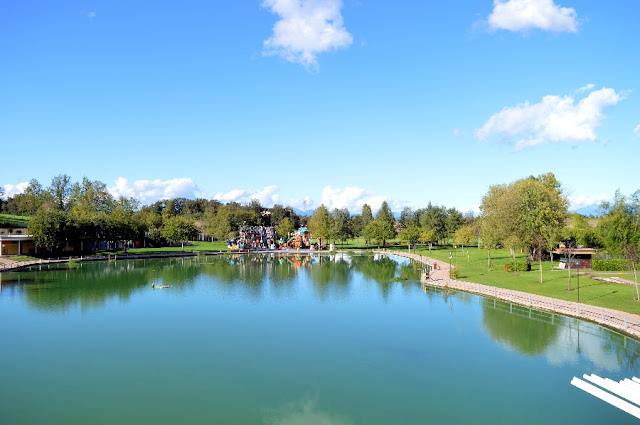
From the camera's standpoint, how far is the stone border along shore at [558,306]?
76.5 ft

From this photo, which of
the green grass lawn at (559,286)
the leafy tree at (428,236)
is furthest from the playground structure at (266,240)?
the green grass lawn at (559,286)

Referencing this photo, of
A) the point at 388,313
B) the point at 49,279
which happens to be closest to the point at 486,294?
the point at 388,313

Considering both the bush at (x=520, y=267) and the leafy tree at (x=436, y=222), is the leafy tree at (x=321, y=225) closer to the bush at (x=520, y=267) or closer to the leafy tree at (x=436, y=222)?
the leafy tree at (x=436, y=222)

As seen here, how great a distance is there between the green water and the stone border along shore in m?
0.78

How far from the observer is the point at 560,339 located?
23266 mm

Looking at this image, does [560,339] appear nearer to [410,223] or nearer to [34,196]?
[410,223]

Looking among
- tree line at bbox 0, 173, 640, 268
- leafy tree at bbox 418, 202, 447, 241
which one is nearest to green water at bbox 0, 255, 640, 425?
tree line at bbox 0, 173, 640, 268

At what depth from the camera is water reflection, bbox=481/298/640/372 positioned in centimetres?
2003

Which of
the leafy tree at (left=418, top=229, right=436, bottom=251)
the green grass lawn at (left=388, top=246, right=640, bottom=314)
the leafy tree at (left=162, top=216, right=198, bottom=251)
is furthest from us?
the leafy tree at (left=162, top=216, right=198, bottom=251)

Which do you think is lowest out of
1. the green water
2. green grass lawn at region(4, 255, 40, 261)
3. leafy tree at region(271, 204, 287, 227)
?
the green water

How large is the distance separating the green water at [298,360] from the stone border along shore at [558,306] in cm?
78

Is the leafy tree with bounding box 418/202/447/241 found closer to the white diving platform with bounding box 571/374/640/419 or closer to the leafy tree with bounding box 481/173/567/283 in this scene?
the leafy tree with bounding box 481/173/567/283

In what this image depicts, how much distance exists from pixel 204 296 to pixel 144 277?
16.7m

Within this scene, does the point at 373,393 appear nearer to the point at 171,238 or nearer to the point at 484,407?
the point at 484,407
